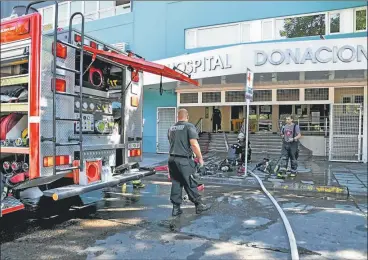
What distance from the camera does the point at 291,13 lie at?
13.4 metres

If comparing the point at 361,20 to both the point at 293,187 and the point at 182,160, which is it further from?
the point at 182,160

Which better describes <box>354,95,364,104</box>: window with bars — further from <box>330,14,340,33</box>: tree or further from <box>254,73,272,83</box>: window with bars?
<box>254,73,272,83</box>: window with bars

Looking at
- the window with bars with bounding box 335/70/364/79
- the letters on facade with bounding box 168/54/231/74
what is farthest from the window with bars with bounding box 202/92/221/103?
the window with bars with bounding box 335/70/364/79

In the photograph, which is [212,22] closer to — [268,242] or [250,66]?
[250,66]

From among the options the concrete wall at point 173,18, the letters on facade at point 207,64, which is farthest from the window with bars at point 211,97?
the letters on facade at point 207,64

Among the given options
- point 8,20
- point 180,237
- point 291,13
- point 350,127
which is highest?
point 291,13

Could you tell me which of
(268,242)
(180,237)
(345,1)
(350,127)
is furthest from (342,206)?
(345,1)

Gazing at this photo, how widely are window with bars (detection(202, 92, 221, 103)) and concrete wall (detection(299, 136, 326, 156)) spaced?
4.35 metres

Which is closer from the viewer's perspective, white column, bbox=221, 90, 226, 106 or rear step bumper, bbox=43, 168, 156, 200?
rear step bumper, bbox=43, 168, 156, 200

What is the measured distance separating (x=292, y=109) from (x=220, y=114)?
14.5 ft

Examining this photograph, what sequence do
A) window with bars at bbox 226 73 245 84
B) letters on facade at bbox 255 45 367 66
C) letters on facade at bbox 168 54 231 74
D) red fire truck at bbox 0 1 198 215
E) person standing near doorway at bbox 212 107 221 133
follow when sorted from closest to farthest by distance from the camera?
1. red fire truck at bbox 0 1 198 215
2. letters on facade at bbox 255 45 367 66
3. letters on facade at bbox 168 54 231 74
4. window with bars at bbox 226 73 245 84
5. person standing near doorway at bbox 212 107 221 133

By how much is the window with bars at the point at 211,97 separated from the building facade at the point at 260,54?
0.15 feet

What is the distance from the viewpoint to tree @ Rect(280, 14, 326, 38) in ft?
42.9

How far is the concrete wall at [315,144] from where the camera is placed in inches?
583
